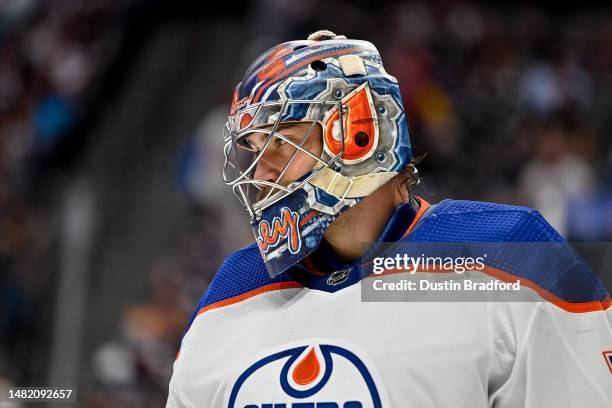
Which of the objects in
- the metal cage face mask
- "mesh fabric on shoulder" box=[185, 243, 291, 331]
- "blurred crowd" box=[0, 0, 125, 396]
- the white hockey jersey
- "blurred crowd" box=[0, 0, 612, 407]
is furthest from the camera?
"blurred crowd" box=[0, 0, 125, 396]

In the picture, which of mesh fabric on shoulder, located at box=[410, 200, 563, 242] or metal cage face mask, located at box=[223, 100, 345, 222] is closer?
mesh fabric on shoulder, located at box=[410, 200, 563, 242]

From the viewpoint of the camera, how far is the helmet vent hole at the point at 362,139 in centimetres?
202

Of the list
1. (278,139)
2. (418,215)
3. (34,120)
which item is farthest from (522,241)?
(34,120)

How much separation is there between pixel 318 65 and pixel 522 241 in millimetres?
512

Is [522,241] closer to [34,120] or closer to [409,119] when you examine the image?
[409,119]

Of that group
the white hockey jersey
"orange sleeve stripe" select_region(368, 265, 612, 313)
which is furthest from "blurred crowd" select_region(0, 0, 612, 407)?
"orange sleeve stripe" select_region(368, 265, 612, 313)

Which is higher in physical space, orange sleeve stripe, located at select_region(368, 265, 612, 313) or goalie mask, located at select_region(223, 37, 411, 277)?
goalie mask, located at select_region(223, 37, 411, 277)

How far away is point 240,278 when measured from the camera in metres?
2.17

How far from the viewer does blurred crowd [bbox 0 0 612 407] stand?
5625mm

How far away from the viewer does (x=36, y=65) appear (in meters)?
8.67

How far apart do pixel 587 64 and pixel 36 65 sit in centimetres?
427

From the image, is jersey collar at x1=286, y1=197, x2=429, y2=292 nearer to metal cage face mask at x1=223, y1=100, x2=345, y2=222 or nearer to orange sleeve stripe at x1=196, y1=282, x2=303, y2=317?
orange sleeve stripe at x1=196, y1=282, x2=303, y2=317

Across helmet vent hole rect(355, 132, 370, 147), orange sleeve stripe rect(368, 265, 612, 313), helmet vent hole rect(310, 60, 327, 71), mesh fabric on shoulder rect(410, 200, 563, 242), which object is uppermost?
helmet vent hole rect(310, 60, 327, 71)

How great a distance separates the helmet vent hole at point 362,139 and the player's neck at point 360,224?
0.30 feet
